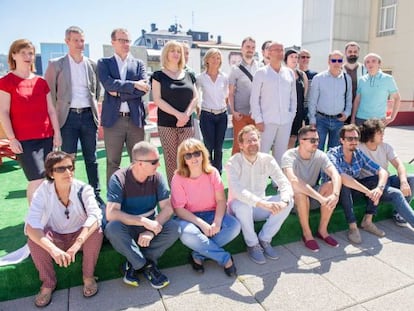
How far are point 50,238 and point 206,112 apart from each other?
7.90ft

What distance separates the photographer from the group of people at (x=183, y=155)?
8.90ft

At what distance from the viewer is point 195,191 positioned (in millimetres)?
3102

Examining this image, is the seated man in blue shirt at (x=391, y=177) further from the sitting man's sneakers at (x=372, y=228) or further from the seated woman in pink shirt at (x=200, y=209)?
the seated woman in pink shirt at (x=200, y=209)

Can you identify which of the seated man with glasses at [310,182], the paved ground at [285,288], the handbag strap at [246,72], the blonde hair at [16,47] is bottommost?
the paved ground at [285,288]

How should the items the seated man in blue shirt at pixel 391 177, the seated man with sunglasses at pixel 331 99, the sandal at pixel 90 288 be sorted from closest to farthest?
the sandal at pixel 90 288
the seated man in blue shirt at pixel 391 177
the seated man with sunglasses at pixel 331 99

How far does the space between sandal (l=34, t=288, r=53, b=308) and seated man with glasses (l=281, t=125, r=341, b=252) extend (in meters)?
2.42

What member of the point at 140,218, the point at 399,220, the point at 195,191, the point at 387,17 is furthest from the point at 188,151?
the point at 387,17

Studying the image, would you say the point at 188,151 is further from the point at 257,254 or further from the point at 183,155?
the point at 257,254

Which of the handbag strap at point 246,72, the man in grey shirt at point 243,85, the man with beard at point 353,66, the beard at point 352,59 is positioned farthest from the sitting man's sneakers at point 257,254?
the beard at point 352,59

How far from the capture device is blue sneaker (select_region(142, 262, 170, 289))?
9.01 feet

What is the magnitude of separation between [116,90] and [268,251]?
2.26 meters

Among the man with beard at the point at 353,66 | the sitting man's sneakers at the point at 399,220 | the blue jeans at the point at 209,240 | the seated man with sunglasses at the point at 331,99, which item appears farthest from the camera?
the man with beard at the point at 353,66

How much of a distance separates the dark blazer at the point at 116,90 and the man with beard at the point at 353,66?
307 centimetres

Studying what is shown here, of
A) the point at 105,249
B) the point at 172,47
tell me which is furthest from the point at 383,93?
the point at 105,249
